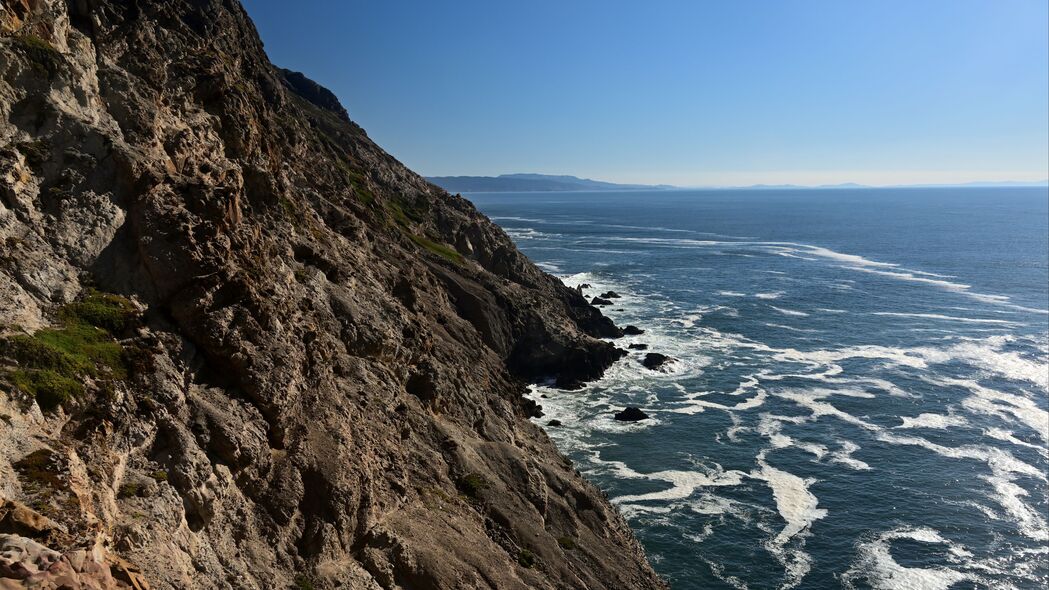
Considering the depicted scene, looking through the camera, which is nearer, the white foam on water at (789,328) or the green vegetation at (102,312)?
the green vegetation at (102,312)

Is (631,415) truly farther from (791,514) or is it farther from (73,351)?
(73,351)

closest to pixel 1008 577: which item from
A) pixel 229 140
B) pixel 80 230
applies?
pixel 80 230

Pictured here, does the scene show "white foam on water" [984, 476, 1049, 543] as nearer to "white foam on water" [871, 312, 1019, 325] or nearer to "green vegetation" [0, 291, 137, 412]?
"green vegetation" [0, 291, 137, 412]

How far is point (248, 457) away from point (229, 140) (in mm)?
28045

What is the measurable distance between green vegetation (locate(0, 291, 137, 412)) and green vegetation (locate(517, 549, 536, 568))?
74.5 feet

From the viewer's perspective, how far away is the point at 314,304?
41.8 m

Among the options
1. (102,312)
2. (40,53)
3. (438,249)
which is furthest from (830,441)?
(40,53)

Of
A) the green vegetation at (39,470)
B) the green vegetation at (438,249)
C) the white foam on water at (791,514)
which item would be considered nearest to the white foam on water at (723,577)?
the white foam on water at (791,514)

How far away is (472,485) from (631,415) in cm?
3831

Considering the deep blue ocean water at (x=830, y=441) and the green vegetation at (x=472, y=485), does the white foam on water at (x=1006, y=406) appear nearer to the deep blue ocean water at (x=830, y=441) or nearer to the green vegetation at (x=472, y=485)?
the deep blue ocean water at (x=830, y=441)

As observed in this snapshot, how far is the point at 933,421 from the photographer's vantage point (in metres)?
73.5

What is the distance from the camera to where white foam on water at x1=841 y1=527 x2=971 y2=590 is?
45562mm

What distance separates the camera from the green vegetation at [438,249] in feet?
319

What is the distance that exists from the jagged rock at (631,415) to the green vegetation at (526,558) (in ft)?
126
